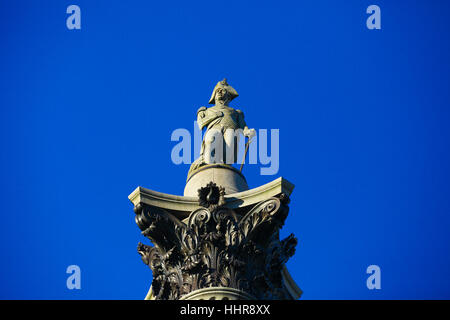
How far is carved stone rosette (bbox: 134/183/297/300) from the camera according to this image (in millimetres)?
20094

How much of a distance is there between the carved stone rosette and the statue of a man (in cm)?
348

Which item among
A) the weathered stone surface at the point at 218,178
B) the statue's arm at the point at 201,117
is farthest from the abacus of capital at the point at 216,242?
the statue's arm at the point at 201,117

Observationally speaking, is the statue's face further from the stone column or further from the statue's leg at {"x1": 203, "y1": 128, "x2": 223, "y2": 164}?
the stone column

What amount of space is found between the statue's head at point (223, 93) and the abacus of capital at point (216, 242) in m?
6.07

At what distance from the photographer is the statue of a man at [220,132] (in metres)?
Result: 24.7

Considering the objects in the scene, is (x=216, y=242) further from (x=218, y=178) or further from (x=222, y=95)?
(x=222, y=95)

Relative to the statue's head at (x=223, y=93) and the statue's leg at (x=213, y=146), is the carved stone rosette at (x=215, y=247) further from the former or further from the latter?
the statue's head at (x=223, y=93)

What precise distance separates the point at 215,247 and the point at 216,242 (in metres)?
0.13

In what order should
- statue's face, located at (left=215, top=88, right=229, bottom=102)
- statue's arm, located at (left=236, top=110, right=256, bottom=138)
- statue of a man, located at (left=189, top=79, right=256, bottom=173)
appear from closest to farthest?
1. statue of a man, located at (left=189, top=79, right=256, bottom=173)
2. statue's arm, located at (left=236, top=110, right=256, bottom=138)
3. statue's face, located at (left=215, top=88, right=229, bottom=102)

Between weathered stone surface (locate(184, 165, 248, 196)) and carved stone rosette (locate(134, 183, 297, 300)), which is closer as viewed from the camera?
carved stone rosette (locate(134, 183, 297, 300))

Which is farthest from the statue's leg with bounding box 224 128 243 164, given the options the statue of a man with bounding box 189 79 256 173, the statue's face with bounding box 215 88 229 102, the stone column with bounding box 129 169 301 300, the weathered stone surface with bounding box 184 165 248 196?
the stone column with bounding box 129 169 301 300

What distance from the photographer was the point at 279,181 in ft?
68.4
